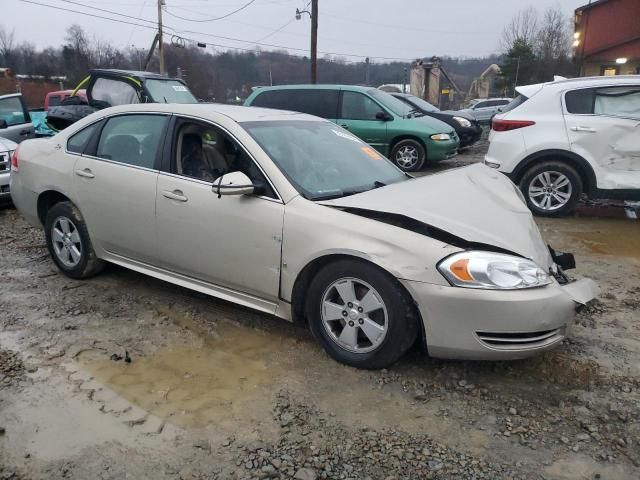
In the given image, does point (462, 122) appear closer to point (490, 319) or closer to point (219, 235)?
point (219, 235)

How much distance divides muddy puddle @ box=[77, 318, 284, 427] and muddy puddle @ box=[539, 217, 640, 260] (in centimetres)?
407

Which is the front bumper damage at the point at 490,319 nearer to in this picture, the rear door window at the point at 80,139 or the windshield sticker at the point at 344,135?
the windshield sticker at the point at 344,135

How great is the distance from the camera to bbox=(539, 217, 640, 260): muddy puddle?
5.89 meters

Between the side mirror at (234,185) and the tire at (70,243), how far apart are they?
170cm

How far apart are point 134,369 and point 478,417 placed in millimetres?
2027

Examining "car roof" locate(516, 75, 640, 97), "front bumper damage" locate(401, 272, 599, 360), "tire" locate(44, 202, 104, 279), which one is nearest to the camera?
"front bumper damage" locate(401, 272, 599, 360)

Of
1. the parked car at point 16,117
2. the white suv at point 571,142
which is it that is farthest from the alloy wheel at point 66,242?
the parked car at point 16,117

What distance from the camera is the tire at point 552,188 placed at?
688 centimetres

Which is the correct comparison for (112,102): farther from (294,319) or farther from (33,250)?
(294,319)

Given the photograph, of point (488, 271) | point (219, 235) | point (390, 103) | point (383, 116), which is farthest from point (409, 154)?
point (488, 271)

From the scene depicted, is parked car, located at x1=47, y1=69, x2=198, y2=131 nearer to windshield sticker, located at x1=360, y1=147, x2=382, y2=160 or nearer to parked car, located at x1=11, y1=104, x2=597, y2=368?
parked car, located at x1=11, y1=104, x2=597, y2=368

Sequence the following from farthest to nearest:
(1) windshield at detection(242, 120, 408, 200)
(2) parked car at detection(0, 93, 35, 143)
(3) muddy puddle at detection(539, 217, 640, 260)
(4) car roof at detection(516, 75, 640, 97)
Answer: (2) parked car at detection(0, 93, 35, 143) → (4) car roof at detection(516, 75, 640, 97) → (3) muddy puddle at detection(539, 217, 640, 260) → (1) windshield at detection(242, 120, 408, 200)

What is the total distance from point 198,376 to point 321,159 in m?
1.72

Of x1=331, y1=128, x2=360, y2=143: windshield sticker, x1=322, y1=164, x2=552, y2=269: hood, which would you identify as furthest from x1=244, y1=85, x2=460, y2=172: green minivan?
x1=322, y1=164, x2=552, y2=269: hood
